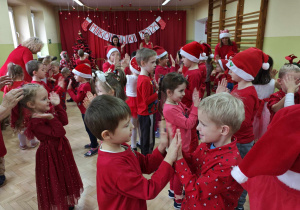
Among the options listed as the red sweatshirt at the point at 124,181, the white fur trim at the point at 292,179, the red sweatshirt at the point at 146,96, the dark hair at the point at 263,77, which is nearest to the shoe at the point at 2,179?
the red sweatshirt at the point at 146,96

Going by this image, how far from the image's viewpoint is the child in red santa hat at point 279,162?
562mm

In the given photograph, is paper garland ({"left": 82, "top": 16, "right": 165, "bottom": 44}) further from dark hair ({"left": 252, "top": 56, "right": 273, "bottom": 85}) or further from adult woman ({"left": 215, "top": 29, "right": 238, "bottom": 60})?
dark hair ({"left": 252, "top": 56, "right": 273, "bottom": 85})

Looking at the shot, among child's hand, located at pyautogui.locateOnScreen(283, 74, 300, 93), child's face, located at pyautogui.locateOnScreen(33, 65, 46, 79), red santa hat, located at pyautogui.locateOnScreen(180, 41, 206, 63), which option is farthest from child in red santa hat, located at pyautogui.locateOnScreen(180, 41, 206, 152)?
child's face, located at pyautogui.locateOnScreen(33, 65, 46, 79)

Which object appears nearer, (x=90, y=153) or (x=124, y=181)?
(x=124, y=181)

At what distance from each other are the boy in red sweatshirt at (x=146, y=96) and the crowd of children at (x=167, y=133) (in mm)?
12

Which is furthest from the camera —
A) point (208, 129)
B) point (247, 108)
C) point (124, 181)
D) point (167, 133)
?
point (247, 108)

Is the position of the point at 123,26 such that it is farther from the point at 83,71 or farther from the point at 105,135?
the point at 105,135

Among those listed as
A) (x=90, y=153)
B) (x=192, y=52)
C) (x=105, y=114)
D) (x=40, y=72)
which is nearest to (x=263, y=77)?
(x=192, y=52)

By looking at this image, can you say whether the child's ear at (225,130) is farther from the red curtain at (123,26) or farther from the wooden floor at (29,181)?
the red curtain at (123,26)

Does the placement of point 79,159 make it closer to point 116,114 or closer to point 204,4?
point 116,114

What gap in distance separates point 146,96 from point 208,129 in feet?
4.72

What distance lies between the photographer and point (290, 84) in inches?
68.4

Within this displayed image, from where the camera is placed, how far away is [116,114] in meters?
0.95

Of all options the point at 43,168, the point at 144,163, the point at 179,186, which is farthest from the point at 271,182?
the point at 43,168
